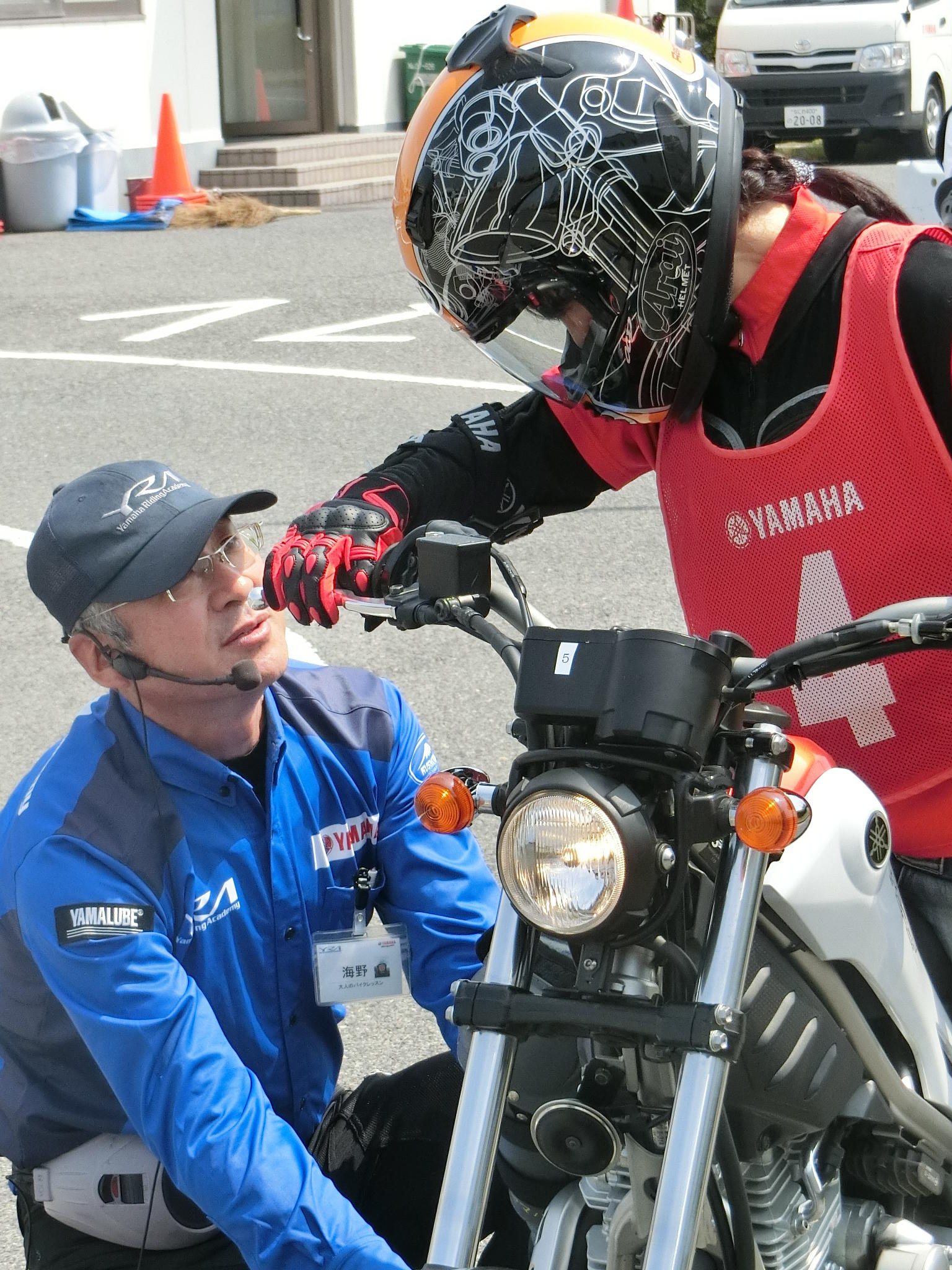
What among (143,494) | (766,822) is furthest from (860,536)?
(143,494)

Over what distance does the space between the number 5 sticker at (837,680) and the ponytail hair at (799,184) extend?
51 centimetres

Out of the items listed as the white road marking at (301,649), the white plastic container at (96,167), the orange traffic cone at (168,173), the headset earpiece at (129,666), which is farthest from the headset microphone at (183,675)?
the orange traffic cone at (168,173)

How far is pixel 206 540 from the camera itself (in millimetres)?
2621

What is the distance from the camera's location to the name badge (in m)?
2.61

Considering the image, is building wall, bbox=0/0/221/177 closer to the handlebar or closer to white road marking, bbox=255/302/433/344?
white road marking, bbox=255/302/433/344

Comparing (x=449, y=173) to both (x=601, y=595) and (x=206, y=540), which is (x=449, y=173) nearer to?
(x=206, y=540)

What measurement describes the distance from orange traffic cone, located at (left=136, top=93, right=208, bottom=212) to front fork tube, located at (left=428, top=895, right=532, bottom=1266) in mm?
13458

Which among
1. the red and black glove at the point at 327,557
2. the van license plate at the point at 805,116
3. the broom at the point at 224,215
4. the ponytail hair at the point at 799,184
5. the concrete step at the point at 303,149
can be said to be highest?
the ponytail hair at the point at 799,184

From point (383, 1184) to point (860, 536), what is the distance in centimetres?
131

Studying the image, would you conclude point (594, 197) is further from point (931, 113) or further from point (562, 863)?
point (931, 113)

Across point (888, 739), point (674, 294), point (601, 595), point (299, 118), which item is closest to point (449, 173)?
point (674, 294)

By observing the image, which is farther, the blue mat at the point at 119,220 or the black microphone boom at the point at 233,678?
the blue mat at the point at 119,220

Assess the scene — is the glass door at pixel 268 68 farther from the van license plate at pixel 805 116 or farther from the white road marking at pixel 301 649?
the white road marking at pixel 301 649

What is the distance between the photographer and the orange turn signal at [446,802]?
69.1 inches
